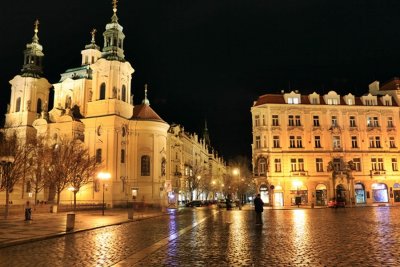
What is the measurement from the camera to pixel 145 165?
6147cm

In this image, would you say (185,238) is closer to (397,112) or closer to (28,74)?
(397,112)

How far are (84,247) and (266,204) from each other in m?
47.1

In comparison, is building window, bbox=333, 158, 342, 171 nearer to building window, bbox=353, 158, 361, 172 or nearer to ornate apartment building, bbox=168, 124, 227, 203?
building window, bbox=353, 158, 361, 172

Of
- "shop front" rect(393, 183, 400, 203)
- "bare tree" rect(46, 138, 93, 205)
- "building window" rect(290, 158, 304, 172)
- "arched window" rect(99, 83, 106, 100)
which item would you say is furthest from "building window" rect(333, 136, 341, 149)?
"arched window" rect(99, 83, 106, 100)

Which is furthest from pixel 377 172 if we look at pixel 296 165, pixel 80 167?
pixel 80 167

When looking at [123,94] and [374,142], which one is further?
[123,94]

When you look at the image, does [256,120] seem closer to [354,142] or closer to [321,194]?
[321,194]

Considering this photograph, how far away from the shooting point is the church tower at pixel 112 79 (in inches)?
2394

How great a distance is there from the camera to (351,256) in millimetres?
11930

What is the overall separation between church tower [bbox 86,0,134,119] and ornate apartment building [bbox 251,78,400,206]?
69.4 feet

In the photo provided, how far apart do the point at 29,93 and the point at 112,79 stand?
59.7 ft

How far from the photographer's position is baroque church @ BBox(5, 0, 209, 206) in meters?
58.6

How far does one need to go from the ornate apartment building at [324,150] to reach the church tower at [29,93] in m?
38.7

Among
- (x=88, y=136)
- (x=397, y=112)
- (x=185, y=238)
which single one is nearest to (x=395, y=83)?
(x=397, y=112)
